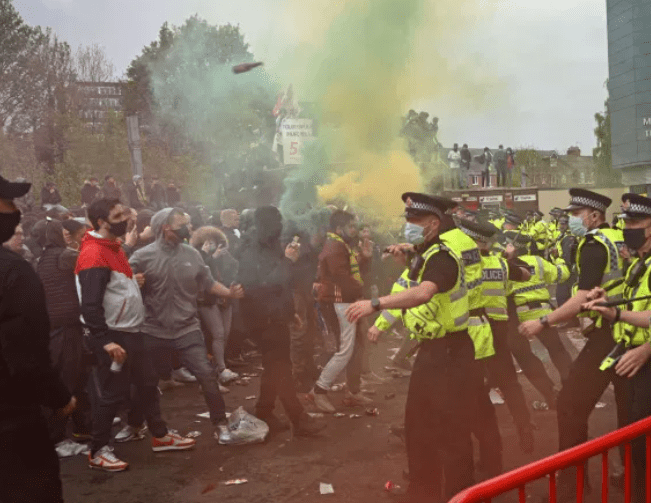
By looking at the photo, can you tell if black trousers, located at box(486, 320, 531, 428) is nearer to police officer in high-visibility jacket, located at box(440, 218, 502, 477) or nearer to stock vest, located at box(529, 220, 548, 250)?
police officer in high-visibility jacket, located at box(440, 218, 502, 477)

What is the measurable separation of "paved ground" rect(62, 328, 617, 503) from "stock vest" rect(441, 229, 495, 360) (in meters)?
1.12

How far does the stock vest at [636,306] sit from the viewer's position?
4152 mm

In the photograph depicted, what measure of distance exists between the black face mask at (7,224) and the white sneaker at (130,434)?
3.79 metres

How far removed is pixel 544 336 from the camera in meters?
7.21

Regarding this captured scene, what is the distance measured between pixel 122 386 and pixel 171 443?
2.85 ft

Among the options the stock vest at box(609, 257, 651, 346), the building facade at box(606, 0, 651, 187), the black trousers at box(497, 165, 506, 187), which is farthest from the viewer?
the black trousers at box(497, 165, 506, 187)

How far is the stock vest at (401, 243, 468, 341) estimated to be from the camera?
4.32 metres

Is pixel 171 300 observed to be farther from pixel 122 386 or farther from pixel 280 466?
pixel 280 466

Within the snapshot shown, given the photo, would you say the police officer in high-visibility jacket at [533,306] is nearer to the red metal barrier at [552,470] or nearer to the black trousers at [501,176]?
the red metal barrier at [552,470]

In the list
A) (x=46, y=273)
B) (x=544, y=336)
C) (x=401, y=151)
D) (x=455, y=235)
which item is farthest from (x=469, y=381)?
(x=401, y=151)

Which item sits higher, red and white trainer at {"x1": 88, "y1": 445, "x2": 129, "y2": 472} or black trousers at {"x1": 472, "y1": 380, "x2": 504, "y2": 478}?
black trousers at {"x1": 472, "y1": 380, "x2": 504, "y2": 478}

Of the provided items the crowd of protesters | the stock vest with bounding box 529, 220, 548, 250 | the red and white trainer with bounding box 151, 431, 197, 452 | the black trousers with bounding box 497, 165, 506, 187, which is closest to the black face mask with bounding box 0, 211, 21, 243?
the crowd of protesters

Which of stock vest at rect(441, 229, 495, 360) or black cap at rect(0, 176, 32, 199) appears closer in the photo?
black cap at rect(0, 176, 32, 199)

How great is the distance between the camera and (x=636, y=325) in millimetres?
4051
